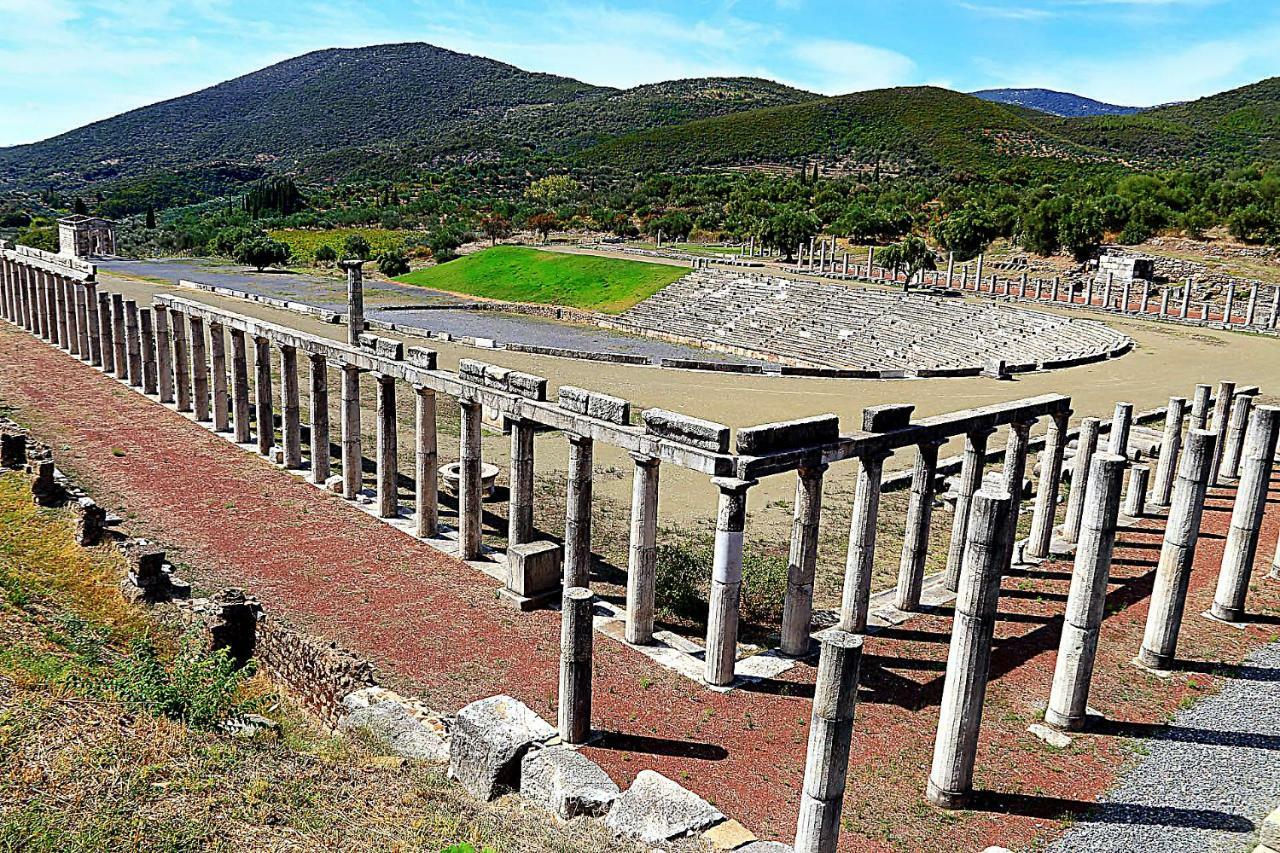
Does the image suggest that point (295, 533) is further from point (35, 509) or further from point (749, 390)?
point (749, 390)

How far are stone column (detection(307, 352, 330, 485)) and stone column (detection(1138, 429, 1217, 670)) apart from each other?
674 inches

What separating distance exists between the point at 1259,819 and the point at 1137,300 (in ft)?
A: 174

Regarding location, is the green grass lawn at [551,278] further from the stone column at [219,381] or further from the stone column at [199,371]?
the stone column at [219,381]

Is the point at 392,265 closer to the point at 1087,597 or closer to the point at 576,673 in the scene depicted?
the point at 576,673

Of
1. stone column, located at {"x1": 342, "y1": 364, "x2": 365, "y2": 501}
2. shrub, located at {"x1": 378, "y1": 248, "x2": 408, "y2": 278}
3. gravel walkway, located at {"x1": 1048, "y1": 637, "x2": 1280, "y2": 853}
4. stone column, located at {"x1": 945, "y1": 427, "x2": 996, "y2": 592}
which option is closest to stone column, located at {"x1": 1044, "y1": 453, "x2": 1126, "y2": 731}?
gravel walkway, located at {"x1": 1048, "y1": 637, "x2": 1280, "y2": 853}

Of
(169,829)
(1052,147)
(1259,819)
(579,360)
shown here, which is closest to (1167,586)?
(1259,819)

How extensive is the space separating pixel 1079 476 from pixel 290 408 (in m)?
17.9

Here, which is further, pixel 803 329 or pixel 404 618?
pixel 803 329

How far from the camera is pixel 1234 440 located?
2344 centimetres

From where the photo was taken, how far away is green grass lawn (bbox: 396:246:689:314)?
61938 mm

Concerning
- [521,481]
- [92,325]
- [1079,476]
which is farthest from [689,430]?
[92,325]

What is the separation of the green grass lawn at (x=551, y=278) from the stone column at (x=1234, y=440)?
1546 inches

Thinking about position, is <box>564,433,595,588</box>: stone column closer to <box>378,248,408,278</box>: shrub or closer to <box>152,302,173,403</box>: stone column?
<box>152,302,173,403</box>: stone column

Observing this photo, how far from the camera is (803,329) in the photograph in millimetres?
49438
